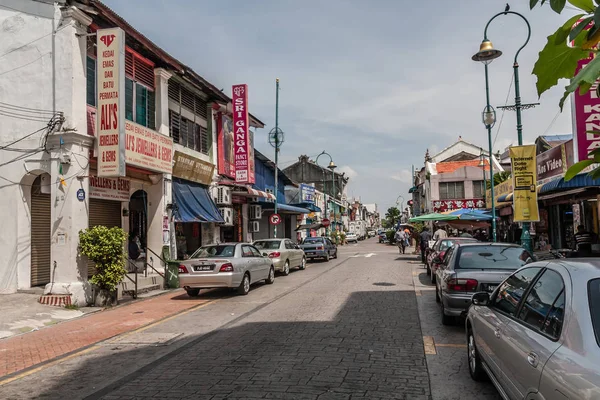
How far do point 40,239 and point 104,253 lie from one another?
2.65 meters

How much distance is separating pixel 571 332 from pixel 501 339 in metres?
1.28

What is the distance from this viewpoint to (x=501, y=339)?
4160mm

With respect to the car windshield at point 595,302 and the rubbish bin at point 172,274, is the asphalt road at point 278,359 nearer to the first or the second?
the car windshield at point 595,302

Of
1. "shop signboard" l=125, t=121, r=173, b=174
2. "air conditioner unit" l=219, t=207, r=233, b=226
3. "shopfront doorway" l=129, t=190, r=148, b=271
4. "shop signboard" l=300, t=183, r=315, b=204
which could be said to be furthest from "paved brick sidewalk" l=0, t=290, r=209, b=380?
"shop signboard" l=300, t=183, r=315, b=204

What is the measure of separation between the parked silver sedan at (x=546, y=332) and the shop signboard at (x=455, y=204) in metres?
40.1

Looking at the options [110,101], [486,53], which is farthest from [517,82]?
[110,101]

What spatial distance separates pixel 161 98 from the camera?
17.0 meters

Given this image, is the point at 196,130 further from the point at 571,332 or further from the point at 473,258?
the point at 571,332

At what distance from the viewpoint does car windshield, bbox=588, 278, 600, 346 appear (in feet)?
9.28

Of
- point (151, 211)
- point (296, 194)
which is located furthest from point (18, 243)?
point (296, 194)

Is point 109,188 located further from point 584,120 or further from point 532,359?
point 532,359

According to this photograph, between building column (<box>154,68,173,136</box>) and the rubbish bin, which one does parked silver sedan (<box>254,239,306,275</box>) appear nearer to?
the rubbish bin

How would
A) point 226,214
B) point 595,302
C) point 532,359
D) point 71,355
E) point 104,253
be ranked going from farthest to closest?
point 226,214 < point 104,253 < point 71,355 < point 532,359 < point 595,302

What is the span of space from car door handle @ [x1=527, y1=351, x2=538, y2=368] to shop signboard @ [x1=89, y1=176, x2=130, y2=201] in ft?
43.1
